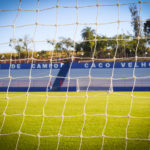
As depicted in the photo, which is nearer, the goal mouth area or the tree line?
the tree line

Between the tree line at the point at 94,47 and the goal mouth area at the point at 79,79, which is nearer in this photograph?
the tree line at the point at 94,47

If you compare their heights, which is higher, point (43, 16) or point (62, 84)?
point (43, 16)

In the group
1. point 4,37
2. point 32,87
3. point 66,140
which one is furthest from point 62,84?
point 66,140

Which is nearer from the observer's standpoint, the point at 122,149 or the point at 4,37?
the point at 122,149

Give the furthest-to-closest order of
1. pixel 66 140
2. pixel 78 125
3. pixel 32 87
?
pixel 32 87 < pixel 78 125 < pixel 66 140

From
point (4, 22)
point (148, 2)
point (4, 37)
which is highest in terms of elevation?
point (148, 2)

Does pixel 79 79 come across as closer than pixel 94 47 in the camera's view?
No

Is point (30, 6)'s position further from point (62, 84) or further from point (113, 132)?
point (62, 84)

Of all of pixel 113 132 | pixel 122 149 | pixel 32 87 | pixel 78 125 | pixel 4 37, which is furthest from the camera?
pixel 32 87

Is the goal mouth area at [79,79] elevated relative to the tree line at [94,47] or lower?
lower

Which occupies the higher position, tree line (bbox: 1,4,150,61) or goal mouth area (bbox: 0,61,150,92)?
→ tree line (bbox: 1,4,150,61)

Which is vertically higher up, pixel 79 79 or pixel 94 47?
pixel 94 47

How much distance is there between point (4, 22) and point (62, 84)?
8187mm

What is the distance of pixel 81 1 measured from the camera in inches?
103
